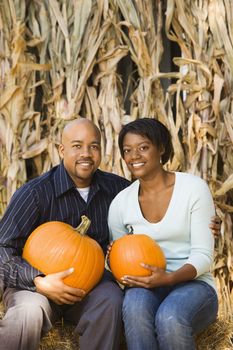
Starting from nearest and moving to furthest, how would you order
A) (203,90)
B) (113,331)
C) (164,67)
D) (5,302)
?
(113,331) < (5,302) < (203,90) < (164,67)

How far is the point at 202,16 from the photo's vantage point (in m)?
3.63

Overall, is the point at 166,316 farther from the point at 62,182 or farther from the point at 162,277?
the point at 62,182

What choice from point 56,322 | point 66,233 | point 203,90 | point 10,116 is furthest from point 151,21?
point 56,322

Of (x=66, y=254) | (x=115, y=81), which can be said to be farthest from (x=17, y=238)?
(x=115, y=81)

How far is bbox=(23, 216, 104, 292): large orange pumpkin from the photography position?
2.64 metres

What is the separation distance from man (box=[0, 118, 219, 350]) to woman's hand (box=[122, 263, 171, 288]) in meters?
0.09

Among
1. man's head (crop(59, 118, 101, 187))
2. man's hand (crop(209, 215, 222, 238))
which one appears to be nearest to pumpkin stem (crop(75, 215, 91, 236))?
man's head (crop(59, 118, 101, 187))

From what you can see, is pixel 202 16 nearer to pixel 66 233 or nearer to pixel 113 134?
pixel 113 134

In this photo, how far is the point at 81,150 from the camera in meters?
2.93

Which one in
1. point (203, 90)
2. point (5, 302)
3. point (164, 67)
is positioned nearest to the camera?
point (5, 302)

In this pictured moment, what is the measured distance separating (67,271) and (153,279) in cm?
34

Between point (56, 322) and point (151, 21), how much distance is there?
1795mm

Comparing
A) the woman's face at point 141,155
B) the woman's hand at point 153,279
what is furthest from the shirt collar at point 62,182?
the woman's hand at point 153,279

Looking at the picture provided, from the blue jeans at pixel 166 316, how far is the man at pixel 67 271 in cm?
9
